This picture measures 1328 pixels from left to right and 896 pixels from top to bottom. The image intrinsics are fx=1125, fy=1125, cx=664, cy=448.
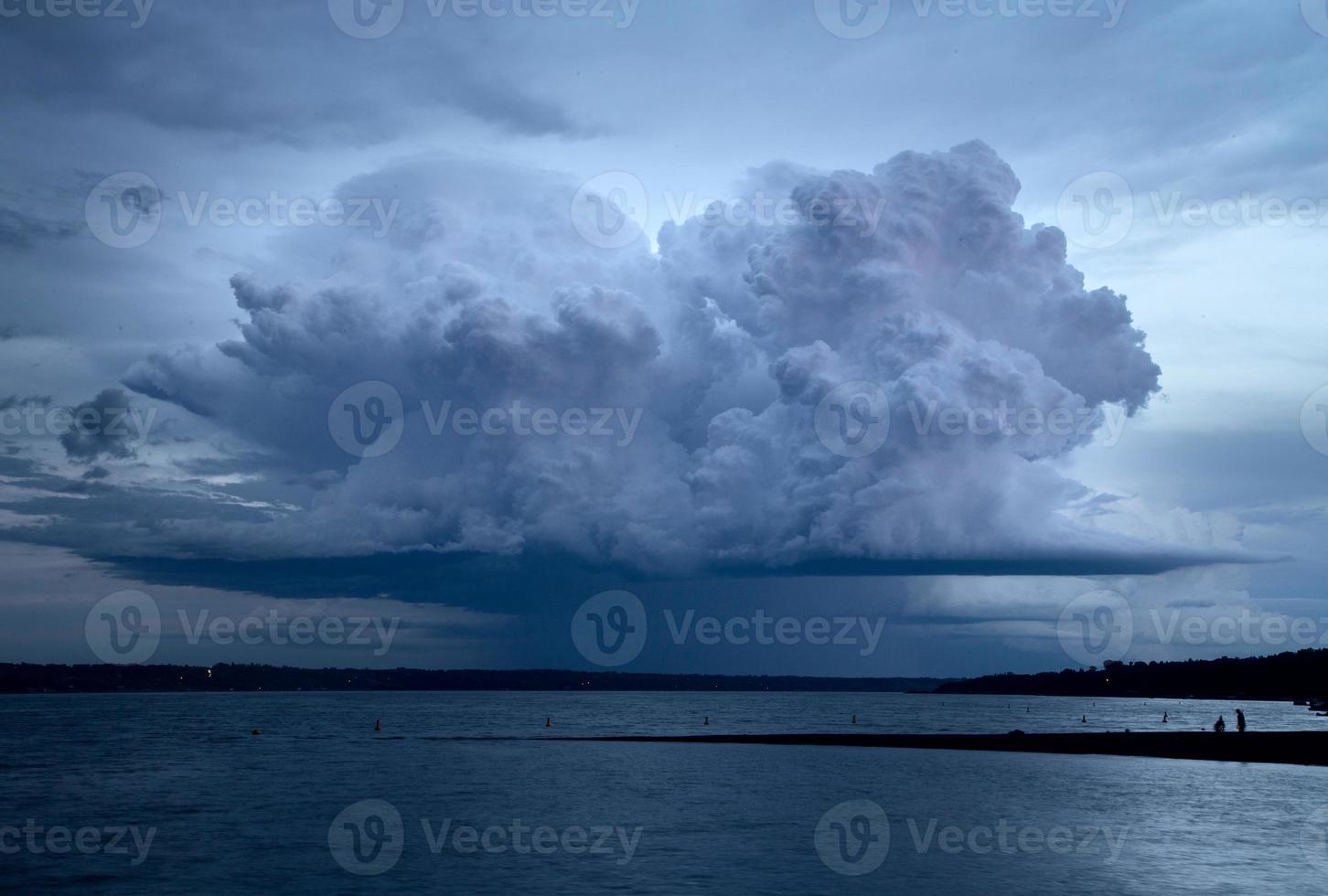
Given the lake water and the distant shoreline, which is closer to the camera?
the lake water

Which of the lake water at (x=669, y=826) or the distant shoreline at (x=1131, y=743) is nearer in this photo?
the lake water at (x=669, y=826)

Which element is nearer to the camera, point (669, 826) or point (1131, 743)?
point (669, 826)

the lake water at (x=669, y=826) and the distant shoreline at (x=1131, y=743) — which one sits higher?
the distant shoreline at (x=1131, y=743)

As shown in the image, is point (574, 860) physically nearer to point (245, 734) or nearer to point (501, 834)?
point (501, 834)

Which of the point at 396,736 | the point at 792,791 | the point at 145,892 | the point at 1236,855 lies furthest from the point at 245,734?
the point at 1236,855

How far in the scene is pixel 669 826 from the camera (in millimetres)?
67438

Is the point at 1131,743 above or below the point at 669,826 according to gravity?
→ above

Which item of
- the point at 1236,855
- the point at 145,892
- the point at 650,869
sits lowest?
the point at 145,892

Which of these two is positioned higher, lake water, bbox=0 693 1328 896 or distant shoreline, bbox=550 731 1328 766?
distant shoreline, bbox=550 731 1328 766

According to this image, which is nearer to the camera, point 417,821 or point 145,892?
point 145,892

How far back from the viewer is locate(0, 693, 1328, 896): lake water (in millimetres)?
50531

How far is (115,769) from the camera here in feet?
359

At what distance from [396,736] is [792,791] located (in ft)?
319

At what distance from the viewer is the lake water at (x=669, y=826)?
50.5 m
